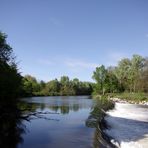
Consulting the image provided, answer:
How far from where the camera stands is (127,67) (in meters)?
92.5

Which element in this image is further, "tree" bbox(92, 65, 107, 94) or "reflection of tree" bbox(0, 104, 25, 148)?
"tree" bbox(92, 65, 107, 94)

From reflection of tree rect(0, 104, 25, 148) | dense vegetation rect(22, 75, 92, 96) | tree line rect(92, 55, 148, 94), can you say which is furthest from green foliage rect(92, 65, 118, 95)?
reflection of tree rect(0, 104, 25, 148)

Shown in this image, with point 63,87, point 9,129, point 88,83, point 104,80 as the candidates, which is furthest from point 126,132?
point 88,83

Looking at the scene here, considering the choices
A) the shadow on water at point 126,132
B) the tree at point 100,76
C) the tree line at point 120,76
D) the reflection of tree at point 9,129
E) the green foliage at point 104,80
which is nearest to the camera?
the reflection of tree at point 9,129

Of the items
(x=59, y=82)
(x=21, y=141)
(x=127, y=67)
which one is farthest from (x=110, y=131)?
(x=59, y=82)

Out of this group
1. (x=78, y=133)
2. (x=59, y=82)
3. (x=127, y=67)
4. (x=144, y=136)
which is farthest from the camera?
(x=59, y=82)

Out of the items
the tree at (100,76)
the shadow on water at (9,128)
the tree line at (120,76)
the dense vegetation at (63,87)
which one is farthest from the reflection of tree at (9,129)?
the dense vegetation at (63,87)

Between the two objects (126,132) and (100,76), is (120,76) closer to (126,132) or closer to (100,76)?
(100,76)

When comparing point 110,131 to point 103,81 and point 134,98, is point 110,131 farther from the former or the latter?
point 103,81

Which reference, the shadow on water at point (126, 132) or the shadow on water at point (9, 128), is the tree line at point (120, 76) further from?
the shadow on water at point (9, 128)

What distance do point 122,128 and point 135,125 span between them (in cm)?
225

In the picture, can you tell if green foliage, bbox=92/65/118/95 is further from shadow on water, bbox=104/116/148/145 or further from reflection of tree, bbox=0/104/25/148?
reflection of tree, bbox=0/104/25/148

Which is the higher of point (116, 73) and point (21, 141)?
point (116, 73)

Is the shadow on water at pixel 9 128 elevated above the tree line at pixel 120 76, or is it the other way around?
the tree line at pixel 120 76
